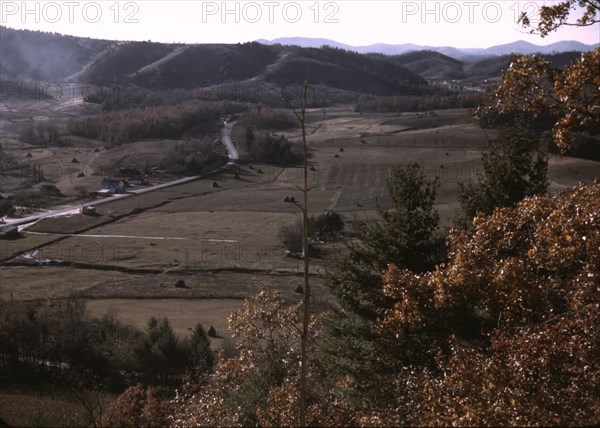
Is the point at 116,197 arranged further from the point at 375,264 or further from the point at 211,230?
the point at 375,264

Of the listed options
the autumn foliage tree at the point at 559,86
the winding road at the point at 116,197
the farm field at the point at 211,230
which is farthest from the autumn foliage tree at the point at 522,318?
the winding road at the point at 116,197

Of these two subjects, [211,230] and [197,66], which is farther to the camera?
[197,66]

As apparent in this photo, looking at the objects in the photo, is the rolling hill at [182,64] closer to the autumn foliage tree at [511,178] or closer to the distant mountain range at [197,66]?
the distant mountain range at [197,66]

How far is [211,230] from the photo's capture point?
152 feet

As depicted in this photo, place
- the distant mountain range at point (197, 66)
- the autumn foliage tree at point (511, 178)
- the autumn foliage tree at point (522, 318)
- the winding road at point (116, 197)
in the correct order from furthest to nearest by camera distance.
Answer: the distant mountain range at point (197, 66) < the winding road at point (116, 197) < the autumn foliage tree at point (511, 178) < the autumn foliage tree at point (522, 318)

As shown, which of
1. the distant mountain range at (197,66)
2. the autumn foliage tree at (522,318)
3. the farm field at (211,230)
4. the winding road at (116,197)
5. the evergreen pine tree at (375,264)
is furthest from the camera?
the distant mountain range at (197,66)

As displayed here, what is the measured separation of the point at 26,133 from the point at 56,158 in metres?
14.6

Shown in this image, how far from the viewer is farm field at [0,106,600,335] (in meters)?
31.0

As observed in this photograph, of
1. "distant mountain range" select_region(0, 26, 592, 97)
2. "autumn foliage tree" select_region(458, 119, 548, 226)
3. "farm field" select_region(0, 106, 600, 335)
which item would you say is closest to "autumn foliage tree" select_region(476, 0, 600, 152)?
"autumn foliage tree" select_region(458, 119, 548, 226)

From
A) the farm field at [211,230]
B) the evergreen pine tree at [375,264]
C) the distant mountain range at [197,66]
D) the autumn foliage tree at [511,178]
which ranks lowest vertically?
the farm field at [211,230]

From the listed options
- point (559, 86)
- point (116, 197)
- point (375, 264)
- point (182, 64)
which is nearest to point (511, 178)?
point (375, 264)

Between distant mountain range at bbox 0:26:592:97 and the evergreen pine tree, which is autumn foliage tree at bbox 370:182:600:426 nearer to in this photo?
the evergreen pine tree

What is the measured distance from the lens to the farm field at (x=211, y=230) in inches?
1222

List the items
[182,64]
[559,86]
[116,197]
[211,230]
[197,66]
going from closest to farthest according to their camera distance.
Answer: [559,86] → [211,230] → [116,197] → [182,64] → [197,66]
